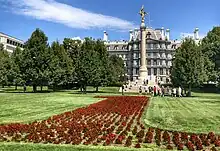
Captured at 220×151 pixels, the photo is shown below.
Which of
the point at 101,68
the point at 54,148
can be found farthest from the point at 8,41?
the point at 54,148

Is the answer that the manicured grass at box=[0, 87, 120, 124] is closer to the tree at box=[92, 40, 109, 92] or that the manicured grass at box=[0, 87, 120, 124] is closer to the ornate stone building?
the tree at box=[92, 40, 109, 92]

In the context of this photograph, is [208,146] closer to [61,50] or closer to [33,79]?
[33,79]

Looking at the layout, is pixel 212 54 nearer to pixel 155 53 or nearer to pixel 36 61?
pixel 36 61

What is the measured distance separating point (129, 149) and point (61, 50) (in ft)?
218

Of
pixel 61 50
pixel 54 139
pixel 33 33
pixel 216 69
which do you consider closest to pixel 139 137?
pixel 54 139

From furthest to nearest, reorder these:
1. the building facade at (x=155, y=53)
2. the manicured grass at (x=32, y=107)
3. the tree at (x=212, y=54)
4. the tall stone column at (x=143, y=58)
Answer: the building facade at (x=155, y=53) < the tall stone column at (x=143, y=58) < the tree at (x=212, y=54) < the manicured grass at (x=32, y=107)

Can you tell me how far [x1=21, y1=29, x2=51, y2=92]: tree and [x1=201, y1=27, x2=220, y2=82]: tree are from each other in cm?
4003

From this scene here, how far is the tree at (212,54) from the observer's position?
77.0 meters

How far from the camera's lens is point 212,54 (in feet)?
266

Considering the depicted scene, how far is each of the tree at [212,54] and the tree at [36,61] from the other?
131 feet

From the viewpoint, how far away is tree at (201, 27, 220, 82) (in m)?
77.0

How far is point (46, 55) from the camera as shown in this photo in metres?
56.9

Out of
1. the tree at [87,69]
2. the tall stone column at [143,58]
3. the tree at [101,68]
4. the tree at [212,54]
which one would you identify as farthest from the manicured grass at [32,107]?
the tree at [212,54]

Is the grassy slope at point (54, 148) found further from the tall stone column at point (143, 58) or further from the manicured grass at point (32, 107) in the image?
the tall stone column at point (143, 58)
